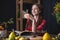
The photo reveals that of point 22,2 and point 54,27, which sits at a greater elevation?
point 22,2

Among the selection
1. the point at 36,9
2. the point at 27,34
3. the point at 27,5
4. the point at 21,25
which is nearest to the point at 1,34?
the point at 27,34

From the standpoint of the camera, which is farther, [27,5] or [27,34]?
[27,5]

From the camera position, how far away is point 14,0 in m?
3.81

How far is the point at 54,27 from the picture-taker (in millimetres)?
3768

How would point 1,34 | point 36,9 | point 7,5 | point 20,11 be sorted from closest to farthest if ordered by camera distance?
point 1,34 → point 36,9 → point 20,11 → point 7,5

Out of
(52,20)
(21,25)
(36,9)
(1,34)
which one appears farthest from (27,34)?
(52,20)

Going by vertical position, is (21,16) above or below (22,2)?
below

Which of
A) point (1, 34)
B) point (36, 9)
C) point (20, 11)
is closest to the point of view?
point (1, 34)

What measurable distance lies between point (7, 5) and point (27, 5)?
0.39 meters

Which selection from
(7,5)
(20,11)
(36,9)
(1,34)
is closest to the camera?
(1,34)

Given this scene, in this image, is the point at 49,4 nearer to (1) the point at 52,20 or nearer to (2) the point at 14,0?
(1) the point at 52,20

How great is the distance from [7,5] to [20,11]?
37 centimetres

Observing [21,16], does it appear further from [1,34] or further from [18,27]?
[1,34]

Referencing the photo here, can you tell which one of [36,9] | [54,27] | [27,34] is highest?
[36,9]
